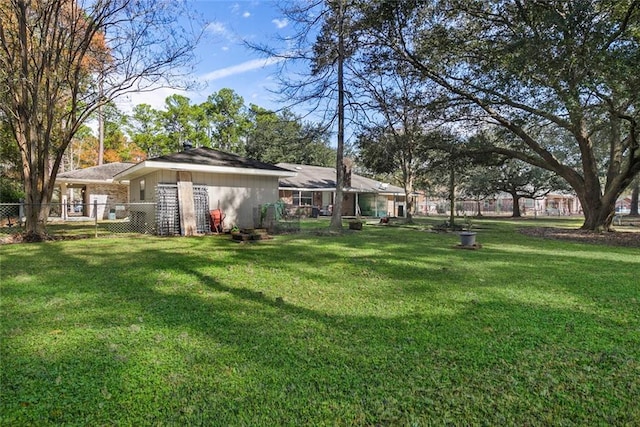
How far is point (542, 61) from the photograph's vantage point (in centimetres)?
955

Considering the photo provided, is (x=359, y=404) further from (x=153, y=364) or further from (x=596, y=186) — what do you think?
(x=596, y=186)

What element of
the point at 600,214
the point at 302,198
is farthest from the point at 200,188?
the point at 600,214

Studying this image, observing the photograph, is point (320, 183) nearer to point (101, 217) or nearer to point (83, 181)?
point (101, 217)

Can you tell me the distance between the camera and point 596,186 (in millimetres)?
14141

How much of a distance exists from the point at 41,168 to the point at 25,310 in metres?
8.78

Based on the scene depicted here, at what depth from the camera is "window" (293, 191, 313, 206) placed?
25812 millimetres

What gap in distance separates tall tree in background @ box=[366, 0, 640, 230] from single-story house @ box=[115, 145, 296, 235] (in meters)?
6.79

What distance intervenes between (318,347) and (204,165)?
1039 cm

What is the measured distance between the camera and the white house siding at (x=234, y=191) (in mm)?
12445

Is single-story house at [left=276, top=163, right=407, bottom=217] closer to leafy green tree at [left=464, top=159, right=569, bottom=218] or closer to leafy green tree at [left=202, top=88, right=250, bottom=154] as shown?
leafy green tree at [left=464, top=159, right=569, bottom=218]

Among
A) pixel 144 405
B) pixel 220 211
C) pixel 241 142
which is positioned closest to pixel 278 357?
pixel 144 405

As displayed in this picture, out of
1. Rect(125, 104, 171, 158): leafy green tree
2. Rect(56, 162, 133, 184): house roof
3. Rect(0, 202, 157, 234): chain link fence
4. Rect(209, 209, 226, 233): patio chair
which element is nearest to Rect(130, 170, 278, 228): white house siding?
Rect(209, 209, 226, 233): patio chair

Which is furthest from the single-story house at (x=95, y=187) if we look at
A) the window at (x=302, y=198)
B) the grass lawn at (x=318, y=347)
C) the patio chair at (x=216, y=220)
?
Answer: the grass lawn at (x=318, y=347)

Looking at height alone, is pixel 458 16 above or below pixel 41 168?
above
